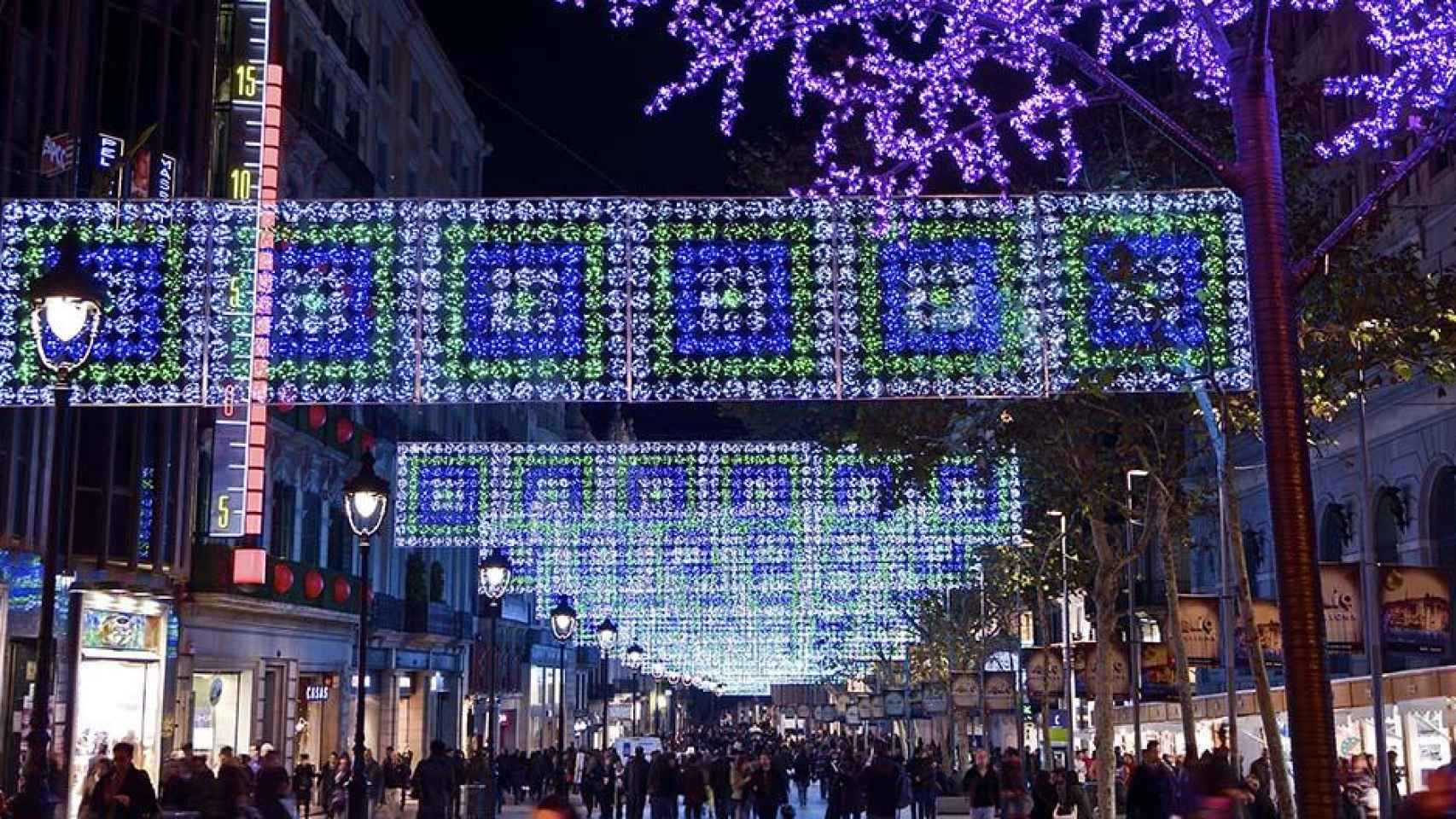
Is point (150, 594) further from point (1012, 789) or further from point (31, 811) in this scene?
point (31, 811)

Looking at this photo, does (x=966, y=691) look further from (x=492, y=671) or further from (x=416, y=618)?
(x=492, y=671)

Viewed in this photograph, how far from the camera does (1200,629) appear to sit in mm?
32906

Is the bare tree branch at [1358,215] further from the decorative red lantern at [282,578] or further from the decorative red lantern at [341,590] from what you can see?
the decorative red lantern at [341,590]

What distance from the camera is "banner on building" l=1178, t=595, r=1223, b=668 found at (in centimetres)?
3259

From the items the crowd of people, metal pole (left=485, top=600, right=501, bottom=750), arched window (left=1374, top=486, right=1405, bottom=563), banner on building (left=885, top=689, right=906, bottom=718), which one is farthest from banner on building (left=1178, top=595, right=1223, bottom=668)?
banner on building (left=885, top=689, right=906, bottom=718)

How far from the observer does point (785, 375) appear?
19.4m

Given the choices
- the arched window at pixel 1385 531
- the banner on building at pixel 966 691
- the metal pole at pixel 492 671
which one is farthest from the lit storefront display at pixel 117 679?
the banner on building at pixel 966 691

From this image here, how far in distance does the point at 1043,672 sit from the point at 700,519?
11.3 metres

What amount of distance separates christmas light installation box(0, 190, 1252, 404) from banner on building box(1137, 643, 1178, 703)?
18.4 metres

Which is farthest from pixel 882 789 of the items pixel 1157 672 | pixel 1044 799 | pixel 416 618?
pixel 416 618

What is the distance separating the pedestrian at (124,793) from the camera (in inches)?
720

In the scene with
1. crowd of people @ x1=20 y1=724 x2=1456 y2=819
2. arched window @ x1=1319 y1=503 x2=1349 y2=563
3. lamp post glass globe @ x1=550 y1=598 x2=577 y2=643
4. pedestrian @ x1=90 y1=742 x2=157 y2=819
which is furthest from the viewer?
arched window @ x1=1319 y1=503 x2=1349 y2=563

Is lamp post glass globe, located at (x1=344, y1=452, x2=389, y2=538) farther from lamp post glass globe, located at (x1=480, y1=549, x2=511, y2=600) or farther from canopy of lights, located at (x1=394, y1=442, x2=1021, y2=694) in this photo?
canopy of lights, located at (x1=394, y1=442, x2=1021, y2=694)

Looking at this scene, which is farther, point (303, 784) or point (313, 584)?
point (313, 584)
